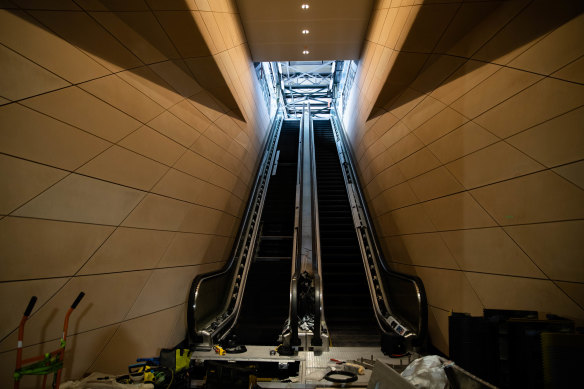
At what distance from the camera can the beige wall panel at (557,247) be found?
6.23 ft

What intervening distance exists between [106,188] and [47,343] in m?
1.34

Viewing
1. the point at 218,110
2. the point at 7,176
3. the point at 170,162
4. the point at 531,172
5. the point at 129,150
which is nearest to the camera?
the point at 7,176

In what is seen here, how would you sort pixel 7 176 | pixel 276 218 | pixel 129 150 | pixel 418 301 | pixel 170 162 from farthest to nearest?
pixel 276 218 < pixel 170 162 < pixel 418 301 < pixel 129 150 < pixel 7 176

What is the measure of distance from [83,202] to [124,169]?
55 cm

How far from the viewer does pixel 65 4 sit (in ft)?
7.56

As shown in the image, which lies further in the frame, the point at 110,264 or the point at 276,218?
the point at 276,218

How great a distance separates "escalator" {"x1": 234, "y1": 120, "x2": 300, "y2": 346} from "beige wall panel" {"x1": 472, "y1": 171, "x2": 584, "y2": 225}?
3084 millimetres

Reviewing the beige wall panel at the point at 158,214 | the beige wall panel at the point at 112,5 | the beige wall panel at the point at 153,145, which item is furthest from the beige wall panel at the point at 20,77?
the beige wall panel at the point at 158,214

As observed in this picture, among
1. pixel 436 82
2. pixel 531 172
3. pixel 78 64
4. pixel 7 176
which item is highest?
pixel 436 82

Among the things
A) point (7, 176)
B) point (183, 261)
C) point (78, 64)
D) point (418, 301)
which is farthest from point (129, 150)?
point (418, 301)

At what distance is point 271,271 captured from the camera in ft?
16.7

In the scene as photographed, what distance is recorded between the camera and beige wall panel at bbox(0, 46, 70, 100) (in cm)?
186

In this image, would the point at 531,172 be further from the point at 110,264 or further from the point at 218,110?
the point at 218,110

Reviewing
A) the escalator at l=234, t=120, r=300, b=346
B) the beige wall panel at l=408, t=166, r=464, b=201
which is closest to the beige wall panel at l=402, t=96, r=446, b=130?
the beige wall panel at l=408, t=166, r=464, b=201
